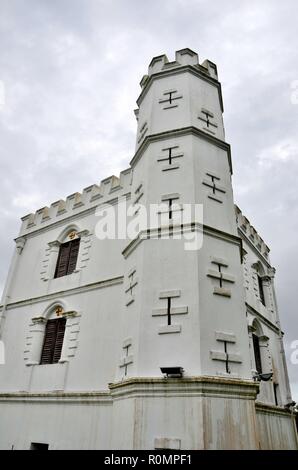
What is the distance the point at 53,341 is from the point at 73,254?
350 centimetres

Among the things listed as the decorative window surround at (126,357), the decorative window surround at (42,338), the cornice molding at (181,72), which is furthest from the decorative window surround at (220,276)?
the cornice molding at (181,72)

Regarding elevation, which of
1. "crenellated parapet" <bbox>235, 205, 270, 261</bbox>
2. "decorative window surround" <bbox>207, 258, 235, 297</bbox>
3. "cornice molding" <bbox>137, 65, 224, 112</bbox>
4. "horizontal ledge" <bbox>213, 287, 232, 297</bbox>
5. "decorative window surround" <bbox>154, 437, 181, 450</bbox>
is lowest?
"decorative window surround" <bbox>154, 437, 181, 450</bbox>

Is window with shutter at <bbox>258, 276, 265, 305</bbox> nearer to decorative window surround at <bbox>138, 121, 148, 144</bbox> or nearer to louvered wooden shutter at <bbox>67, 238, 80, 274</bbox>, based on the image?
louvered wooden shutter at <bbox>67, 238, 80, 274</bbox>

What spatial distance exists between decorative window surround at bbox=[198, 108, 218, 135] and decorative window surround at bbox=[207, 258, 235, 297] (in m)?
4.88

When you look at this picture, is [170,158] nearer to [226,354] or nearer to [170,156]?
[170,156]

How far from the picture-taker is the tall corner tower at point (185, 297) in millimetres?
6828

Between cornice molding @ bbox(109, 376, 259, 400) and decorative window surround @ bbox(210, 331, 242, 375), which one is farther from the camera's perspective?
decorative window surround @ bbox(210, 331, 242, 375)

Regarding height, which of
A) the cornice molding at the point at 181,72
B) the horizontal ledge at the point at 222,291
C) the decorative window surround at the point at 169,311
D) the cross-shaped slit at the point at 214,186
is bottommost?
the decorative window surround at the point at 169,311

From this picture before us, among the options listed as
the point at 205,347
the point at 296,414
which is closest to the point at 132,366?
the point at 205,347

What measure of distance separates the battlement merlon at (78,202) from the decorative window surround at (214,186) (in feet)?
13.6

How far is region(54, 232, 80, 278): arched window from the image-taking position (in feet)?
45.0

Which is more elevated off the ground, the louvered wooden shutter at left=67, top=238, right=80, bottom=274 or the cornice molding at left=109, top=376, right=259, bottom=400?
the louvered wooden shutter at left=67, top=238, right=80, bottom=274

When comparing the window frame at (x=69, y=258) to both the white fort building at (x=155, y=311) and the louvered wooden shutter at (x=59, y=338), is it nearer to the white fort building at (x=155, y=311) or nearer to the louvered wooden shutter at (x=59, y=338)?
the white fort building at (x=155, y=311)

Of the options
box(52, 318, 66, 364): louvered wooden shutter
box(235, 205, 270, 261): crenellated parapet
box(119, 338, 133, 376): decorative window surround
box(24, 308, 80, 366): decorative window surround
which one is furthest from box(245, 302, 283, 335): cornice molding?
box(52, 318, 66, 364): louvered wooden shutter
